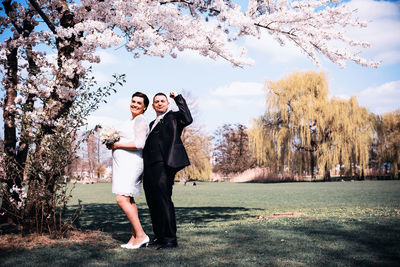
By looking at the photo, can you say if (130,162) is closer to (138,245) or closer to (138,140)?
(138,140)

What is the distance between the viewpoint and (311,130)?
A: 2981 cm

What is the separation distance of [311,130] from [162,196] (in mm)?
27435

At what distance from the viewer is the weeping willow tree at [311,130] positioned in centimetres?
→ 2816

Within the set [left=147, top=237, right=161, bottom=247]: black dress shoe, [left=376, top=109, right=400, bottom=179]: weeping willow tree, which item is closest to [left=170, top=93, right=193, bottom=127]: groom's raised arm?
[left=147, top=237, right=161, bottom=247]: black dress shoe

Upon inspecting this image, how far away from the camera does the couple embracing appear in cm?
435

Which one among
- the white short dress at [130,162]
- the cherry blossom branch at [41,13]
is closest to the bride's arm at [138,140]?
the white short dress at [130,162]

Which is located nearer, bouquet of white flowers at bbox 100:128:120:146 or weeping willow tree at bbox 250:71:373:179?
bouquet of white flowers at bbox 100:128:120:146

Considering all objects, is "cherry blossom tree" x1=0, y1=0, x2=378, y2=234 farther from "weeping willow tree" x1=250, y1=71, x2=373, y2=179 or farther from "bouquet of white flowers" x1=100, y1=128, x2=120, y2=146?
"weeping willow tree" x1=250, y1=71, x2=373, y2=179

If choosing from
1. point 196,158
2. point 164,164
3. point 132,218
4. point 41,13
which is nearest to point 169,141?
point 164,164

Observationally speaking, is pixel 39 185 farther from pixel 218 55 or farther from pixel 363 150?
pixel 363 150

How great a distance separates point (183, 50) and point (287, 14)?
2064 mm

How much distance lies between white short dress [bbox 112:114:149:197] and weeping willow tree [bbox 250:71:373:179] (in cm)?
2493

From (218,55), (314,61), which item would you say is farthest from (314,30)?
(218,55)

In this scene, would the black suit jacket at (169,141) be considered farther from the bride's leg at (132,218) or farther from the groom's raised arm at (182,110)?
the bride's leg at (132,218)
